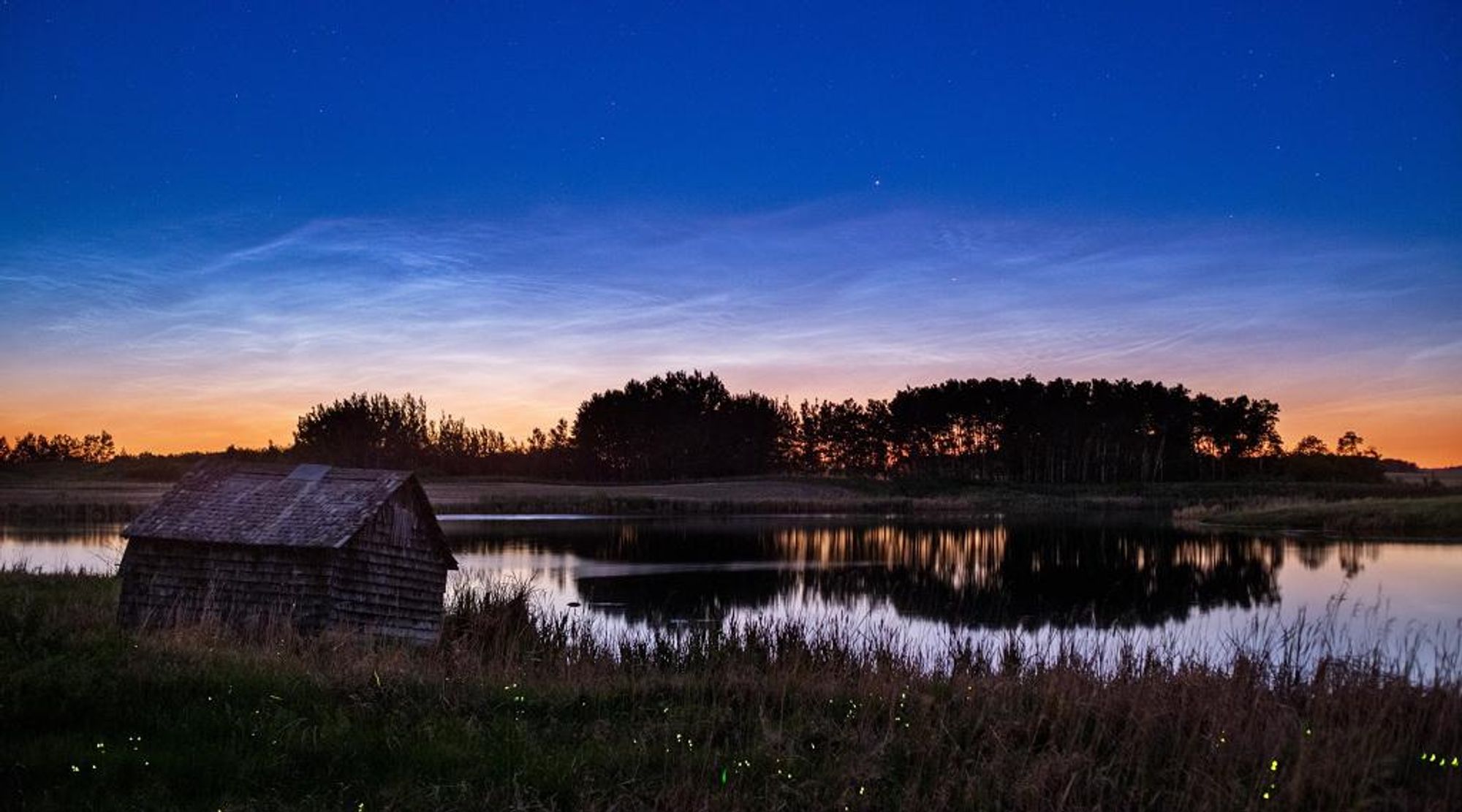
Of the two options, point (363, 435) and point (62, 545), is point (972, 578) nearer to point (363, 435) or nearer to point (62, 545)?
point (62, 545)

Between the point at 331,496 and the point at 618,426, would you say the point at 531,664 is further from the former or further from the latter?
the point at 618,426

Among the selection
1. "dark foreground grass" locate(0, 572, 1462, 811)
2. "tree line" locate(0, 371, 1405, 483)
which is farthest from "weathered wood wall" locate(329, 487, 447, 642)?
"tree line" locate(0, 371, 1405, 483)

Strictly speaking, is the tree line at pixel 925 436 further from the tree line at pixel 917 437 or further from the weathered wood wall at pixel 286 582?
the weathered wood wall at pixel 286 582

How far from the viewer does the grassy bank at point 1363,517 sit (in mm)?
58219

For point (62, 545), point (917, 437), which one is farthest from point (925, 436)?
point (62, 545)

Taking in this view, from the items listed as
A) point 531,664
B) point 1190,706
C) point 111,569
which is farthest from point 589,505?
point 1190,706

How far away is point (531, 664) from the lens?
1620 cm

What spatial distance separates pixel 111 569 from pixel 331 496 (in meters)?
21.8

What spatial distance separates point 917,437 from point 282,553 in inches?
5444

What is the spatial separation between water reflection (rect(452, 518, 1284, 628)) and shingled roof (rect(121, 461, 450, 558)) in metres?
8.39

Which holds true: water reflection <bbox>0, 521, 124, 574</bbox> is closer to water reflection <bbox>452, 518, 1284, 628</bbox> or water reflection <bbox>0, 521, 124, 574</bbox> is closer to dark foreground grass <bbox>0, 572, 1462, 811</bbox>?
water reflection <bbox>452, 518, 1284, 628</bbox>

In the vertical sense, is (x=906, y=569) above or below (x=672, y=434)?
below

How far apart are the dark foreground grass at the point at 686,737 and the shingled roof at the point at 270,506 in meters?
6.42

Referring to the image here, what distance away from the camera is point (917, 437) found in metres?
154
